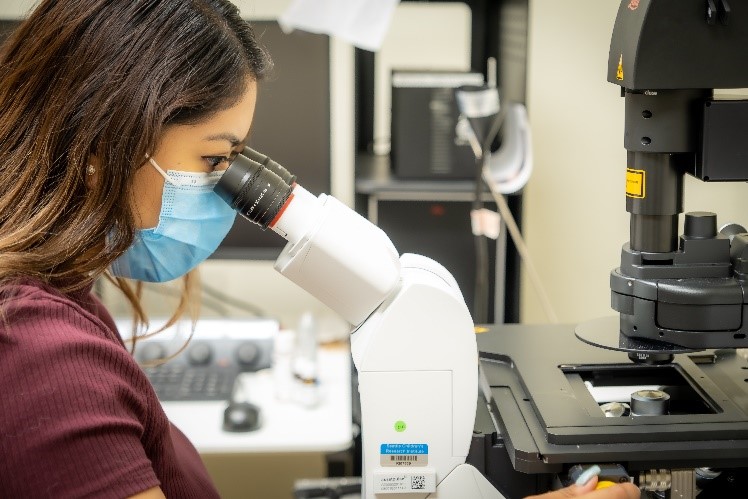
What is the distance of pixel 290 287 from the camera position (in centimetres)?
226

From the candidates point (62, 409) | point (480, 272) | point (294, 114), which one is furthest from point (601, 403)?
point (294, 114)

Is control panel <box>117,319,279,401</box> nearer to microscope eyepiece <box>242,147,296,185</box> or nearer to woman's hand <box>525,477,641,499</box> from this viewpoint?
microscope eyepiece <box>242,147,296,185</box>

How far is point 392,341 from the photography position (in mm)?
944

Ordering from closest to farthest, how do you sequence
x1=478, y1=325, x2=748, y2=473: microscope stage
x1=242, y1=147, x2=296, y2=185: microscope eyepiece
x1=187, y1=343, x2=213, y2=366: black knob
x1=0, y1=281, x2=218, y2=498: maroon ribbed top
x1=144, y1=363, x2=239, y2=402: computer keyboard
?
x1=0, y1=281, x2=218, y2=498: maroon ribbed top → x1=478, y1=325, x2=748, y2=473: microscope stage → x1=242, y1=147, x2=296, y2=185: microscope eyepiece → x1=144, y1=363, x2=239, y2=402: computer keyboard → x1=187, y1=343, x2=213, y2=366: black knob

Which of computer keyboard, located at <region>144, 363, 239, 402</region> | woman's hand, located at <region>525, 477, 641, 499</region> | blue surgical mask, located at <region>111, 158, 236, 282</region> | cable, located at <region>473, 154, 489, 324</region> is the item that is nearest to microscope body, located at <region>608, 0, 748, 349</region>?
woman's hand, located at <region>525, 477, 641, 499</region>

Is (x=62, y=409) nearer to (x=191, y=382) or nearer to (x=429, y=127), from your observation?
(x=191, y=382)

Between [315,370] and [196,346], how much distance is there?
25 centimetres

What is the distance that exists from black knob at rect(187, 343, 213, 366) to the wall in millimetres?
688

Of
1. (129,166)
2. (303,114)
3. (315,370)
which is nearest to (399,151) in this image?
(303,114)

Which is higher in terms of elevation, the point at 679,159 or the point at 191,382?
the point at 679,159

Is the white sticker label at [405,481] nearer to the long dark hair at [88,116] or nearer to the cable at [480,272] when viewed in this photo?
the long dark hair at [88,116]

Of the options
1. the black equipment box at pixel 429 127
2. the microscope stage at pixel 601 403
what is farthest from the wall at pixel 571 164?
the microscope stage at pixel 601 403

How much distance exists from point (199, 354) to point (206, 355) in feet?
0.05

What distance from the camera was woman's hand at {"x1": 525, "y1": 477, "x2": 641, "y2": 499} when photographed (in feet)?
2.77
